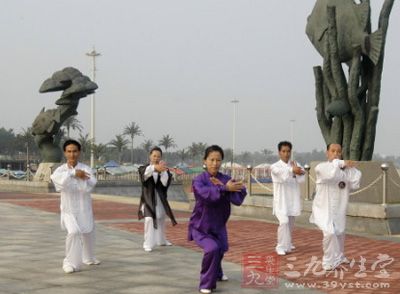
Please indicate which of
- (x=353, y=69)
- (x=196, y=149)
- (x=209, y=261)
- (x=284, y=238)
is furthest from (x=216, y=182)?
(x=196, y=149)

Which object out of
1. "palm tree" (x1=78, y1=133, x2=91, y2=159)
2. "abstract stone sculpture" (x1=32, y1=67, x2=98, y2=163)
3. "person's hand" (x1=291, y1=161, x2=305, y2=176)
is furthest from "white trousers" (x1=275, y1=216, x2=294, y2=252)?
"palm tree" (x1=78, y1=133, x2=91, y2=159)

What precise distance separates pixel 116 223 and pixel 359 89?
634 centimetres

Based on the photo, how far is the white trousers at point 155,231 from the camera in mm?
7785

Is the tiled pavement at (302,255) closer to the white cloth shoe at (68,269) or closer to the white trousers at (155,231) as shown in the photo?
the white trousers at (155,231)

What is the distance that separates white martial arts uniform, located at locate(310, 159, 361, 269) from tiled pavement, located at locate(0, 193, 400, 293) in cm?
25

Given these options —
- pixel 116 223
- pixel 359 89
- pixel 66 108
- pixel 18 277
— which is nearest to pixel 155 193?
pixel 18 277

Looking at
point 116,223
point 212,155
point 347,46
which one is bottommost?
point 116,223

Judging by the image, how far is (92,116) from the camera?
41844 millimetres

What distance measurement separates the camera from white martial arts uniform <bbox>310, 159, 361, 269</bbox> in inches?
253

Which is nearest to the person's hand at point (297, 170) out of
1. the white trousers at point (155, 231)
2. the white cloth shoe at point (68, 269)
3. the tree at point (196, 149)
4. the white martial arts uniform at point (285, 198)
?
the white martial arts uniform at point (285, 198)

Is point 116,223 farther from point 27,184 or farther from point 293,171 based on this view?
point 27,184

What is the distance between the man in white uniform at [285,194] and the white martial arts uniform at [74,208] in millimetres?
2748

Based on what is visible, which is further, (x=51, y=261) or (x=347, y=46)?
(x=347, y=46)

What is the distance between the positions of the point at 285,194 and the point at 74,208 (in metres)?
3.18
